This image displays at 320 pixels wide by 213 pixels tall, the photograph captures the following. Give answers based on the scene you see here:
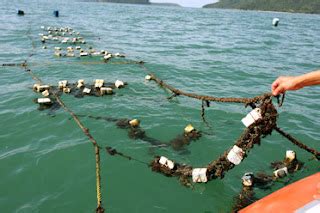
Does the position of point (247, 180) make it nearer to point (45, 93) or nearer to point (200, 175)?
point (200, 175)

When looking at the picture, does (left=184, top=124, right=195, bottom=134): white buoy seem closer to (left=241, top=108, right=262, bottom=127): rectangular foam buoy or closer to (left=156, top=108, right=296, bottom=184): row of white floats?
(left=156, top=108, right=296, bottom=184): row of white floats

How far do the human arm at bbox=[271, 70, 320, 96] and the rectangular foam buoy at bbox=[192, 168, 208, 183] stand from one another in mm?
2540

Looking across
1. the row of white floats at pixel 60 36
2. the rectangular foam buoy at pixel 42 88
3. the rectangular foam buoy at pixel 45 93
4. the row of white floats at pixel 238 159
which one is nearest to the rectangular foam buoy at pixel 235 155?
the row of white floats at pixel 238 159

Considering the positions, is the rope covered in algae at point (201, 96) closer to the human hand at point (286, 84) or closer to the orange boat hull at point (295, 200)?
the human hand at point (286, 84)

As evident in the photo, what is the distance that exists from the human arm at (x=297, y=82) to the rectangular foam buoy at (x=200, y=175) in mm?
2540

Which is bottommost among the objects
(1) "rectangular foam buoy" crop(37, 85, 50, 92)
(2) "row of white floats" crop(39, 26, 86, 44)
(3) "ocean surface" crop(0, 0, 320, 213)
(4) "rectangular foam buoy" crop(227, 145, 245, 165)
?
(3) "ocean surface" crop(0, 0, 320, 213)

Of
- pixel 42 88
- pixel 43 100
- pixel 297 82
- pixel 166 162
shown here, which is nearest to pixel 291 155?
pixel 166 162

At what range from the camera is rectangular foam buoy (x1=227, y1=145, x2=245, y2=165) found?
5371 millimetres

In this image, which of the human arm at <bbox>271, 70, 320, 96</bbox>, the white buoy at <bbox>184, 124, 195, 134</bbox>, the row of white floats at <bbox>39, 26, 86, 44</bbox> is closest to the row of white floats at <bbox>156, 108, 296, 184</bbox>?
the human arm at <bbox>271, 70, 320, 96</bbox>

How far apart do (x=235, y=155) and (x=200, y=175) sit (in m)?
1.16

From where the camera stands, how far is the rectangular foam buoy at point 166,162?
716cm

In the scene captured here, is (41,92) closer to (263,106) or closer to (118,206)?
(118,206)

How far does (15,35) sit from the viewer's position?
24.5 meters

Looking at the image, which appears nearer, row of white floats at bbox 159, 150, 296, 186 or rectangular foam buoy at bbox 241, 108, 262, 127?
rectangular foam buoy at bbox 241, 108, 262, 127
